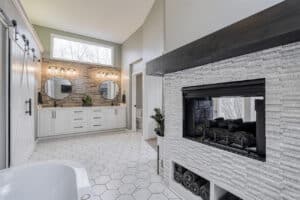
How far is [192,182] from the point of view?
1.89m

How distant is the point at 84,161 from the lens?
305 cm

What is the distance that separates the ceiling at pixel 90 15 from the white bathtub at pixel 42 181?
3.65m

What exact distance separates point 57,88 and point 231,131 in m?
5.15

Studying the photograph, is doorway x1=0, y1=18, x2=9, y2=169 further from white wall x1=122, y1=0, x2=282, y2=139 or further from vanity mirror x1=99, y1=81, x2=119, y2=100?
vanity mirror x1=99, y1=81, x2=119, y2=100

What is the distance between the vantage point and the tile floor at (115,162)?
2.08m

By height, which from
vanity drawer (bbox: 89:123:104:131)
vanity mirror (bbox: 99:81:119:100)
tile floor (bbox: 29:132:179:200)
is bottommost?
tile floor (bbox: 29:132:179:200)

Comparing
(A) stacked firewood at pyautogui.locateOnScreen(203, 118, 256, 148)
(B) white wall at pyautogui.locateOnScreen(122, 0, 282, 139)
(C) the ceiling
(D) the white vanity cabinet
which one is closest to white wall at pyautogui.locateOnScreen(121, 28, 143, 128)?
(C) the ceiling

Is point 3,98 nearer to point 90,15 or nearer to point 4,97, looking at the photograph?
point 4,97

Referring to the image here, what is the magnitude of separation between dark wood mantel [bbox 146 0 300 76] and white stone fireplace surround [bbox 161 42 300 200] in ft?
0.30

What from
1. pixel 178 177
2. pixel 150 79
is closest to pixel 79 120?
pixel 150 79

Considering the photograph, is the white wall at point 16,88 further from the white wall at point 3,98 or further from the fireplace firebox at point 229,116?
the fireplace firebox at point 229,116

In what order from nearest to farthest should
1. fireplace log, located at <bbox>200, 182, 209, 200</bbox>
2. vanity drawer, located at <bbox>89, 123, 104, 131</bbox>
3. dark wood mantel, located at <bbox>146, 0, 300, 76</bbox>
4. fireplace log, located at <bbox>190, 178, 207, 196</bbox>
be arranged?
1. dark wood mantel, located at <bbox>146, 0, 300, 76</bbox>
2. fireplace log, located at <bbox>200, 182, 209, 200</bbox>
3. fireplace log, located at <bbox>190, 178, 207, 196</bbox>
4. vanity drawer, located at <bbox>89, 123, 104, 131</bbox>

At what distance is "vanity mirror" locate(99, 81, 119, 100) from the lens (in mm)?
6036

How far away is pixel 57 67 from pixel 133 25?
267cm
